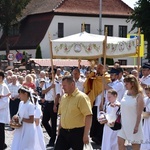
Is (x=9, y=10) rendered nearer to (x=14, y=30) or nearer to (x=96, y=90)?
(x=14, y=30)

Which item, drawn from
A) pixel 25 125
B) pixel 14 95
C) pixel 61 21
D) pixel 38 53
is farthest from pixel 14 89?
pixel 61 21

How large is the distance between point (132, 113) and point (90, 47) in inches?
153

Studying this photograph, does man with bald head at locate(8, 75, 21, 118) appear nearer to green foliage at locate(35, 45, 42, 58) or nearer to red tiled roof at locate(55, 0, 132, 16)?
green foliage at locate(35, 45, 42, 58)

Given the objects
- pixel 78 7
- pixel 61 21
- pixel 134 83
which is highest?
pixel 78 7

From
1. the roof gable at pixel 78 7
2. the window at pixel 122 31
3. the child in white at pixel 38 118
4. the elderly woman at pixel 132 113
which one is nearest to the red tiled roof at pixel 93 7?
the roof gable at pixel 78 7

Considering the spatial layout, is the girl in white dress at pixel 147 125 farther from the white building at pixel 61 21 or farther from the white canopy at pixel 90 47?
the white building at pixel 61 21

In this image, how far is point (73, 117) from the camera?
28.6 feet

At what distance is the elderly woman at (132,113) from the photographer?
9305mm

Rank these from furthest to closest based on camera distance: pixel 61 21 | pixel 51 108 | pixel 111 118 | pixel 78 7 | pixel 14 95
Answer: pixel 78 7
pixel 61 21
pixel 14 95
pixel 51 108
pixel 111 118

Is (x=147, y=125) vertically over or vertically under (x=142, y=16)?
under

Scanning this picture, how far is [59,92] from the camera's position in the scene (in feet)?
43.4

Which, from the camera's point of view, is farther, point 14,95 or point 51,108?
point 14,95

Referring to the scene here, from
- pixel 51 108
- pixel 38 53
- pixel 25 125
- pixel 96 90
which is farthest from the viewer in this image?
pixel 38 53

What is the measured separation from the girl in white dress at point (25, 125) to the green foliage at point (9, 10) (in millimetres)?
48476
